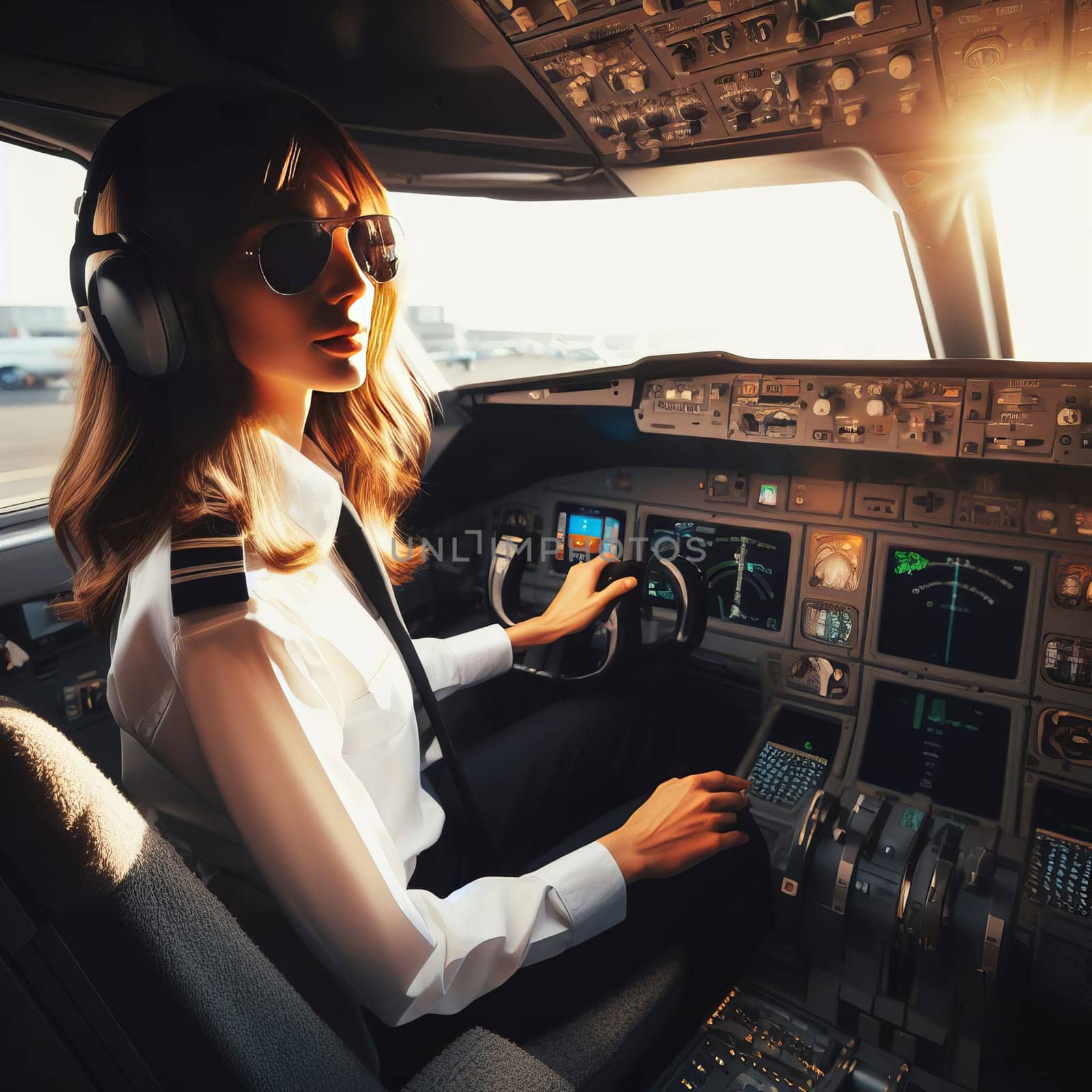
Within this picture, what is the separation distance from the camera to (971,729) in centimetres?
184

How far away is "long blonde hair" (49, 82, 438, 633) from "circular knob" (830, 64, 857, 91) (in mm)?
931

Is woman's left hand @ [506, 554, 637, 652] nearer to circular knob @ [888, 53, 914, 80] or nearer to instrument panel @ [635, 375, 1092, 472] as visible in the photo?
instrument panel @ [635, 375, 1092, 472]

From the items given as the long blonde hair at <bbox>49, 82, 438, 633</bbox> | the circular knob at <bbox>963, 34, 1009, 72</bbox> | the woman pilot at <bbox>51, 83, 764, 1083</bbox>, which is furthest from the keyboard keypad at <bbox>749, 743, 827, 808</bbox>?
the circular knob at <bbox>963, 34, 1009, 72</bbox>

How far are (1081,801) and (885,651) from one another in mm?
521

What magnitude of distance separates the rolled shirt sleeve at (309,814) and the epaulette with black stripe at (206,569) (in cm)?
1

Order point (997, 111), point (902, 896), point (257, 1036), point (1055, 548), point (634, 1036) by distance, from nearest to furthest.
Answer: point (257, 1036)
point (634, 1036)
point (997, 111)
point (902, 896)
point (1055, 548)

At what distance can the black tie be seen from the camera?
1083 mm

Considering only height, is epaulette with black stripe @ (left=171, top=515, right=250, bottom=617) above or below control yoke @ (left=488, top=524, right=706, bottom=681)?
above

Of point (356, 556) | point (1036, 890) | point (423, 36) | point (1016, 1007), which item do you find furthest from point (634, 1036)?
point (423, 36)

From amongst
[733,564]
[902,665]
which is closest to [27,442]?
[733,564]

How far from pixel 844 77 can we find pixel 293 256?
1096 mm

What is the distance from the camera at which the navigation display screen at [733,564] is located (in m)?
2.09

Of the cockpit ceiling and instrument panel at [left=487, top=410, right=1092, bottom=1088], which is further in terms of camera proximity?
instrument panel at [left=487, top=410, right=1092, bottom=1088]

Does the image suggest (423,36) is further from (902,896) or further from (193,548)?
(902,896)
